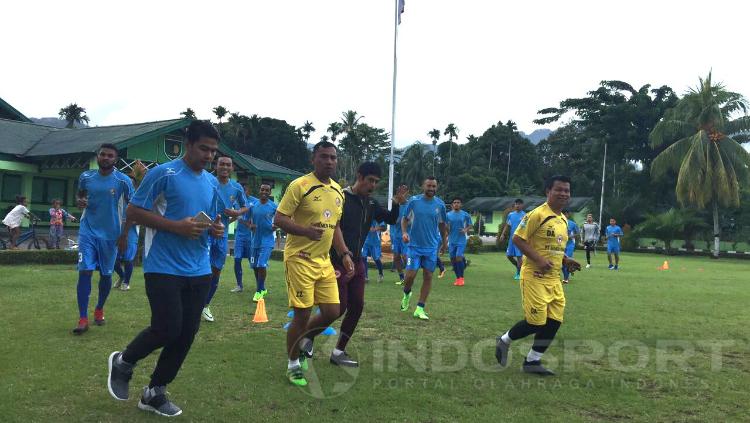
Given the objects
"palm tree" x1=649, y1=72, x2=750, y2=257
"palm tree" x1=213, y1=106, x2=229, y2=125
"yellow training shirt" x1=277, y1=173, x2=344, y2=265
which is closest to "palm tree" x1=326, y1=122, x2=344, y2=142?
"palm tree" x1=213, y1=106, x2=229, y2=125

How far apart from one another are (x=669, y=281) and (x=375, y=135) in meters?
66.5

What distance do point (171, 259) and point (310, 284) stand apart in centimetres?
136

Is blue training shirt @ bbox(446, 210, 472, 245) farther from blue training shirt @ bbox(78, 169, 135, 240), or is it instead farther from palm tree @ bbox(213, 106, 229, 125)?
palm tree @ bbox(213, 106, 229, 125)

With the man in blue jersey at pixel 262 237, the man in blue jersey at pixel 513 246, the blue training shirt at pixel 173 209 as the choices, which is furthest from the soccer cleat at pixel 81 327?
the man in blue jersey at pixel 513 246

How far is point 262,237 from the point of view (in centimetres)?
1005

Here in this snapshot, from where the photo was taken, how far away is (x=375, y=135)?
8150 centimetres

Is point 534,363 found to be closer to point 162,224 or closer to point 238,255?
point 162,224

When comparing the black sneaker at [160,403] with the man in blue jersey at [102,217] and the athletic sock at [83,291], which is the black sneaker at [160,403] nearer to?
the athletic sock at [83,291]

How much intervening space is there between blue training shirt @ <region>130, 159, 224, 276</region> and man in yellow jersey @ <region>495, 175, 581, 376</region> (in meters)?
3.06

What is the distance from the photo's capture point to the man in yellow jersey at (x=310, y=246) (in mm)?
5062

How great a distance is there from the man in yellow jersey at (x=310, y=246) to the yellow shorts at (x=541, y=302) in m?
1.79

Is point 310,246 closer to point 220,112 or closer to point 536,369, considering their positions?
point 536,369

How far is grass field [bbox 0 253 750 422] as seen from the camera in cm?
446

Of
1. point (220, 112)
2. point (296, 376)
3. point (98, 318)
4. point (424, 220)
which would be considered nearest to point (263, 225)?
point (424, 220)
